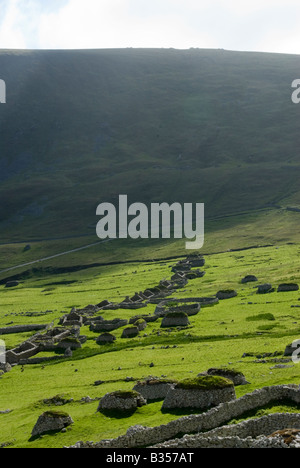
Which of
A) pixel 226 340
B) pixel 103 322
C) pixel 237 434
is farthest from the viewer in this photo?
pixel 103 322

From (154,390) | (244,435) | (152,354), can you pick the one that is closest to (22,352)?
(152,354)

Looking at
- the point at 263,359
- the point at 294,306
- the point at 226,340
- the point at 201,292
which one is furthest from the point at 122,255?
the point at 263,359

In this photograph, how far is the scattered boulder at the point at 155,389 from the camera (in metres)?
41.1

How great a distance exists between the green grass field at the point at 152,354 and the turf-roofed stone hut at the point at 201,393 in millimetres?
1165

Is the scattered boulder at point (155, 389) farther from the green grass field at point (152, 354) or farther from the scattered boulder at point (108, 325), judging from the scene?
the scattered boulder at point (108, 325)

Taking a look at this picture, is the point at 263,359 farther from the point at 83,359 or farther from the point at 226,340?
the point at 83,359

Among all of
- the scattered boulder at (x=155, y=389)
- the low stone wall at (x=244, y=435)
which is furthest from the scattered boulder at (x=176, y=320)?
the low stone wall at (x=244, y=435)

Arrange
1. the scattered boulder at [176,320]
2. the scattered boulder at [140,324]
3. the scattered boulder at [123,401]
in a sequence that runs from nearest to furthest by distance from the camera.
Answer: the scattered boulder at [123,401], the scattered boulder at [176,320], the scattered boulder at [140,324]

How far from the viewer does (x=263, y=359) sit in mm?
48500

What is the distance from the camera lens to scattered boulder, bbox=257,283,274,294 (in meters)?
93.0

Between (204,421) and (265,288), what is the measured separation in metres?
65.2

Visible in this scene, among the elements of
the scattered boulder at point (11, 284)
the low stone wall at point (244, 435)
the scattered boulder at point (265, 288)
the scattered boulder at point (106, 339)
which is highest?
the scattered boulder at point (11, 284)
